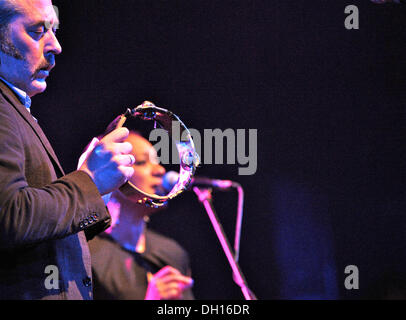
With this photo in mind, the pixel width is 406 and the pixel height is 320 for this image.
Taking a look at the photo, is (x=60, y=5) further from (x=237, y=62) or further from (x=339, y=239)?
(x=339, y=239)

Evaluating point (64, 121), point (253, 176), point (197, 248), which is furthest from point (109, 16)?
point (197, 248)

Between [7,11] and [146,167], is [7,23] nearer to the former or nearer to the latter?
[7,11]

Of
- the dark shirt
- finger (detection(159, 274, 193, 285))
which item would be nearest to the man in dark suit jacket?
the dark shirt

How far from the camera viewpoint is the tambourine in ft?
4.57

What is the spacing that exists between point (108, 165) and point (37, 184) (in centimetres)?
19

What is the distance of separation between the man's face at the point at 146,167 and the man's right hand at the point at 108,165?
170cm

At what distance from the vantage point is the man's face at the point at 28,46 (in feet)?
4.12

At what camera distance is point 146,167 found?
2.96 meters

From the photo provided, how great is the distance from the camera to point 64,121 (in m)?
2.85

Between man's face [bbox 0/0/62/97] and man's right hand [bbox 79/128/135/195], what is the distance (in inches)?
12.9

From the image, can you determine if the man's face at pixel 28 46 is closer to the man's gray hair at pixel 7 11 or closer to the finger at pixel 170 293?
the man's gray hair at pixel 7 11

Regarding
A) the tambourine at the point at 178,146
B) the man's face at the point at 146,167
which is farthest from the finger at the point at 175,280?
the tambourine at the point at 178,146
